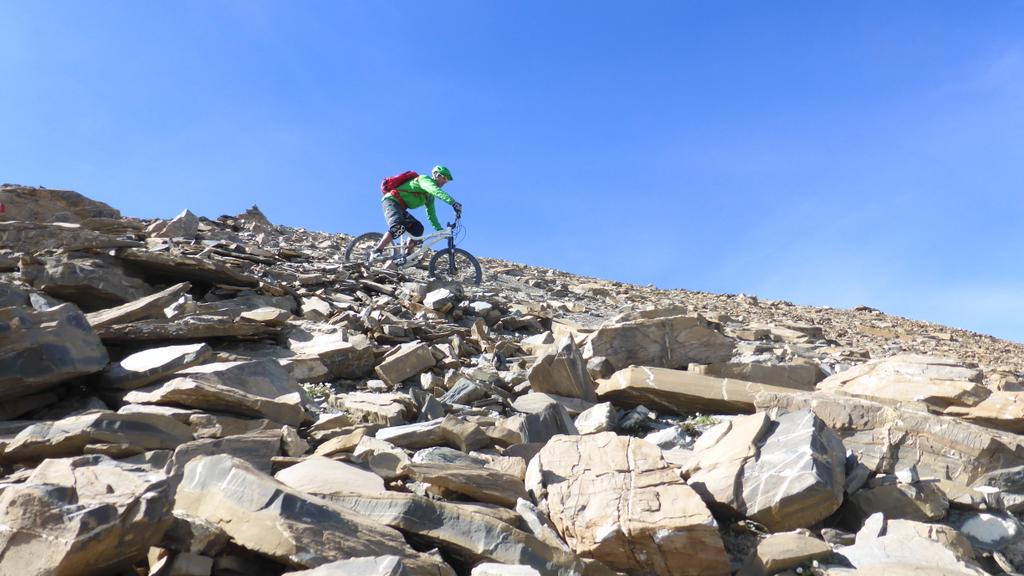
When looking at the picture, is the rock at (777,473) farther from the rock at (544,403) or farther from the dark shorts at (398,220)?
the dark shorts at (398,220)

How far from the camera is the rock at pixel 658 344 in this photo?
370 inches

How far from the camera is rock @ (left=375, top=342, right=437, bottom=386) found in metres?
8.79

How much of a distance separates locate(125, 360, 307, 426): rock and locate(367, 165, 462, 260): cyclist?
9109 millimetres

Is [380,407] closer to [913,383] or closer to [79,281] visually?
[79,281]

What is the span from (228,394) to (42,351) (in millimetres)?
1976

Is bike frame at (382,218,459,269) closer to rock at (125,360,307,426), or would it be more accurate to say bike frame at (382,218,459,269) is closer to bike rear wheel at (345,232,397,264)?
bike rear wheel at (345,232,397,264)

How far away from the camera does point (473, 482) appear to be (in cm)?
471

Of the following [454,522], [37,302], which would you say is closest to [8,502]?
[454,522]

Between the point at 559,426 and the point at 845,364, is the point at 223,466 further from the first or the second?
the point at 845,364

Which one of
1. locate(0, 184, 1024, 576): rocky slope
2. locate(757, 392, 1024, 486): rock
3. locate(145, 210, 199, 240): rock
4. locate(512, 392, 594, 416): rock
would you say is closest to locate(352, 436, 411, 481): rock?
locate(0, 184, 1024, 576): rocky slope

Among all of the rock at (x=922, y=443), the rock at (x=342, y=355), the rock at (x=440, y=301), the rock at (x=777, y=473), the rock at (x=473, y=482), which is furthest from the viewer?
the rock at (x=440, y=301)

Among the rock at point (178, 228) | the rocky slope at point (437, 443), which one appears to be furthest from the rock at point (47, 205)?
the rocky slope at point (437, 443)

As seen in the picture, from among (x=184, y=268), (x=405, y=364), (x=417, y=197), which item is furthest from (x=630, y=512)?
(x=417, y=197)

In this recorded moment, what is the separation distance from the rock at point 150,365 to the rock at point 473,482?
360 cm
